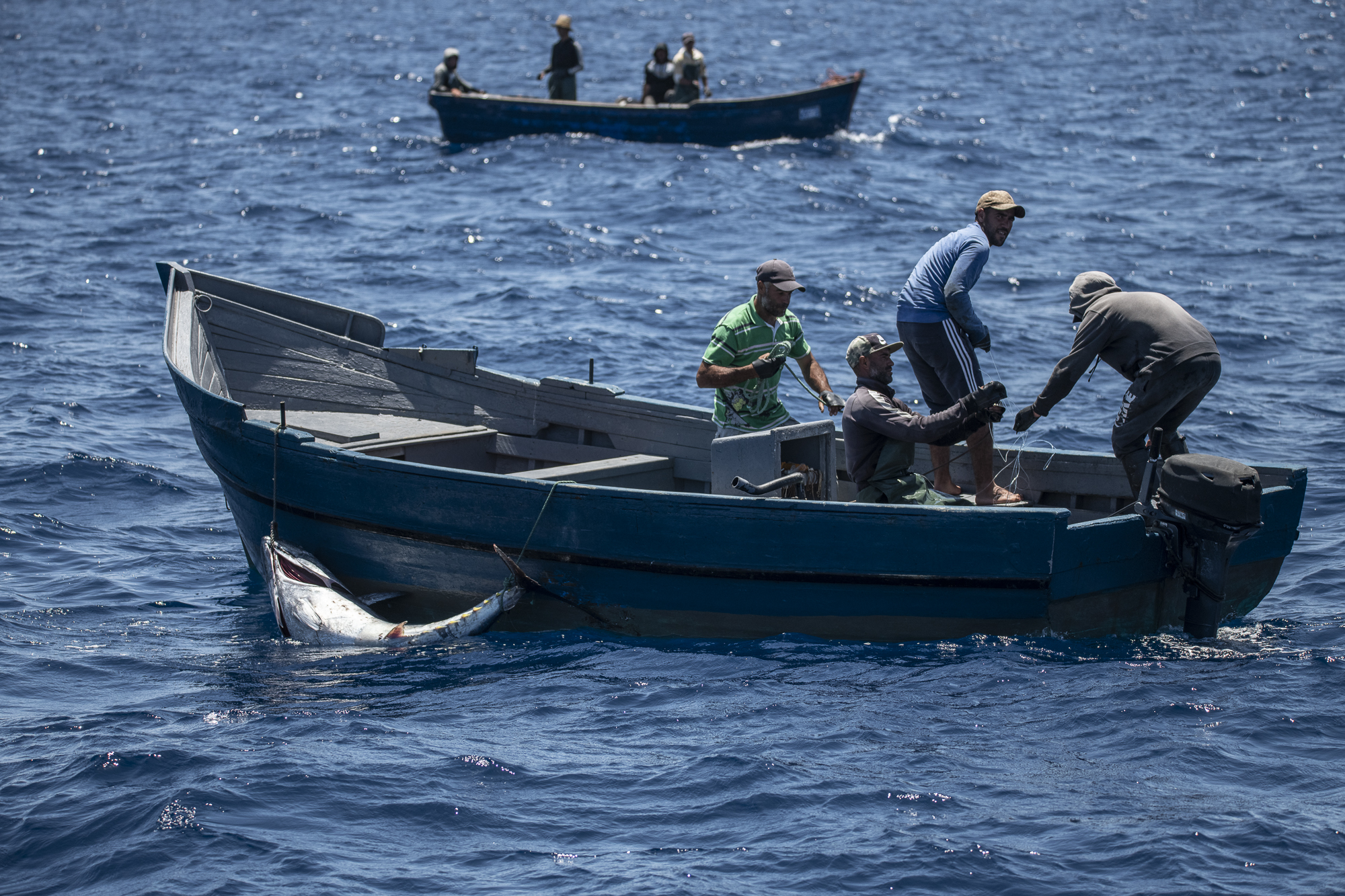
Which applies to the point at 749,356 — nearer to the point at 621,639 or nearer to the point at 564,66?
the point at 621,639

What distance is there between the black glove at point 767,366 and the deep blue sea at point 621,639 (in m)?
1.53

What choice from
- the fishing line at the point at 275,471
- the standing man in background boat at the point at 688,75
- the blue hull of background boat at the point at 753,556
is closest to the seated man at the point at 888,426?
the blue hull of background boat at the point at 753,556

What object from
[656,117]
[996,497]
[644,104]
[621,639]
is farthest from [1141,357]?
[644,104]

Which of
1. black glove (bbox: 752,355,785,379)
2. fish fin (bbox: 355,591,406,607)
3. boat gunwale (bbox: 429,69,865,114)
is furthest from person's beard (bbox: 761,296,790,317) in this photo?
boat gunwale (bbox: 429,69,865,114)

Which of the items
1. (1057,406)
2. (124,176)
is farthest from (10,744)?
(124,176)

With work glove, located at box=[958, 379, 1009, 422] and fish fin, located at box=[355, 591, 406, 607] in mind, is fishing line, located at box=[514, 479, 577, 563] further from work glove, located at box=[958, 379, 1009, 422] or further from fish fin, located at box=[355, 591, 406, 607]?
work glove, located at box=[958, 379, 1009, 422]

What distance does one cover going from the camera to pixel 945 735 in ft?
21.6

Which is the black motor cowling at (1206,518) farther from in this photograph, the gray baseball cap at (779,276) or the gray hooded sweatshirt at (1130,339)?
the gray baseball cap at (779,276)

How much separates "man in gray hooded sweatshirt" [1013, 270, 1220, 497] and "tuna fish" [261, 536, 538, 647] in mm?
3165

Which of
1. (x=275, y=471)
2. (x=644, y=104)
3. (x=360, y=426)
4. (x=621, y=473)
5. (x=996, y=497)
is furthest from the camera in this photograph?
(x=644, y=104)

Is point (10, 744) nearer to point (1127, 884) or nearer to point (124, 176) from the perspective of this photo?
point (1127, 884)

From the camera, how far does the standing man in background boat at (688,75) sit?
2438 cm

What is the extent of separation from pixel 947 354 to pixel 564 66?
1844 centimetres

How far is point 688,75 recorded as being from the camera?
24.7 metres
